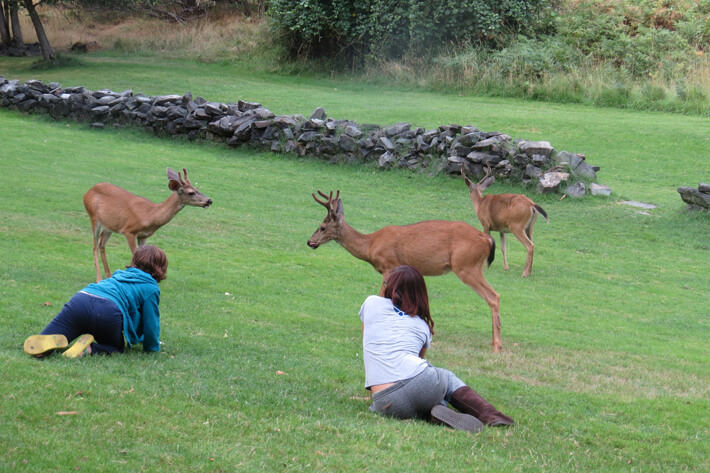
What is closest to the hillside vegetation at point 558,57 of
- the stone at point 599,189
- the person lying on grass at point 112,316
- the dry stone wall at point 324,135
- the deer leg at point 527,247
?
the dry stone wall at point 324,135

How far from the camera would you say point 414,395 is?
6.05 metres

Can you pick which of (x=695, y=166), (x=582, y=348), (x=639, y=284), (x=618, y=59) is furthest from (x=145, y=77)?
(x=582, y=348)

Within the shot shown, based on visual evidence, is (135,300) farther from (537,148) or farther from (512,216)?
(537,148)

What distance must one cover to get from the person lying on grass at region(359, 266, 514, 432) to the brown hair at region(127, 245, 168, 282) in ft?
6.74

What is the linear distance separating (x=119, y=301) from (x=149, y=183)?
11.0 m

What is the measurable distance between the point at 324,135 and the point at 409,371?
16.1 meters

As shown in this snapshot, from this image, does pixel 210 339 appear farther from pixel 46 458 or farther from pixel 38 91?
pixel 38 91

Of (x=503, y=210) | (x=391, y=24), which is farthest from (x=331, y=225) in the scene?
(x=391, y=24)

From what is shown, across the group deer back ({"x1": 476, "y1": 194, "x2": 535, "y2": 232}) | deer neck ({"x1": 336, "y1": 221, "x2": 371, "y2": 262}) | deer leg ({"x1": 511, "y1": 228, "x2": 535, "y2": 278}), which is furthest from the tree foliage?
deer neck ({"x1": 336, "y1": 221, "x2": 371, "y2": 262})

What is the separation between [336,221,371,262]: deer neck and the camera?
10070 mm

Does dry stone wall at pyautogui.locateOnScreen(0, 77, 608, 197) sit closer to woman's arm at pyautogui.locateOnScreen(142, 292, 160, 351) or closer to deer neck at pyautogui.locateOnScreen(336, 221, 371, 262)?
deer neck at pyautogui.locateOnScreen(336, 221, 371, 262)

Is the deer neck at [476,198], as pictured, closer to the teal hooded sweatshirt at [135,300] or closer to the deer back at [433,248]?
the deer back at [433,248]

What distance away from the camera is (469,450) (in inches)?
215

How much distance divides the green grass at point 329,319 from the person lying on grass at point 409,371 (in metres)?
0.21
